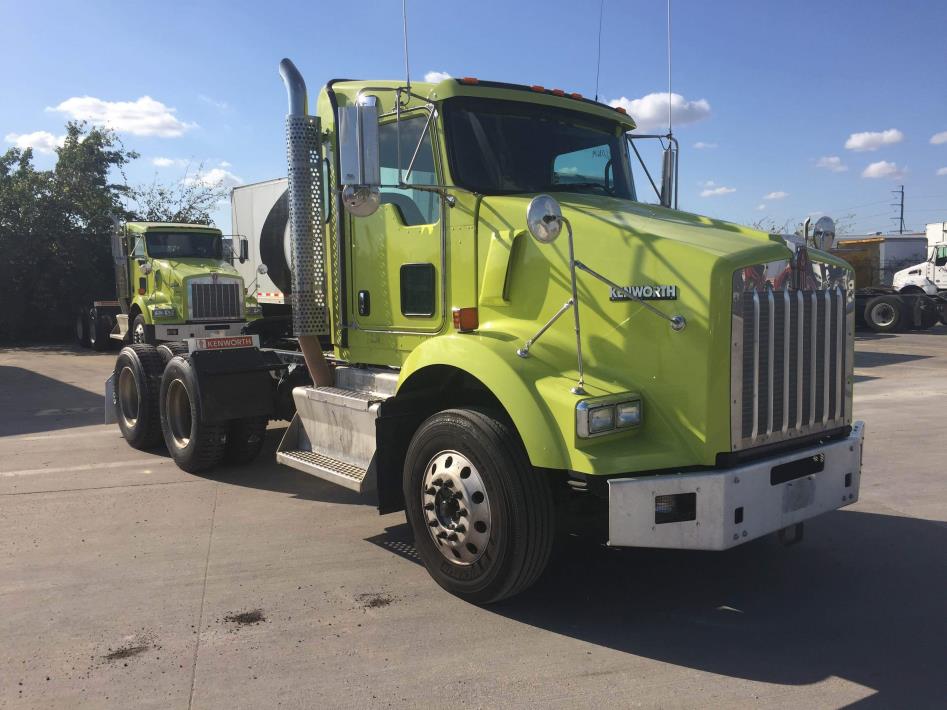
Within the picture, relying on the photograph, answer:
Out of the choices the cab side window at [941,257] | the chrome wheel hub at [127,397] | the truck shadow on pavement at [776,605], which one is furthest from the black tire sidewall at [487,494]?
the cab side window at [941,257]

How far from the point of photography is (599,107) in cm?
520

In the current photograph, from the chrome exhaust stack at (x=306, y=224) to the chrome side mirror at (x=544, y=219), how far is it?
2549 mm

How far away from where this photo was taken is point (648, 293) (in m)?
3.72

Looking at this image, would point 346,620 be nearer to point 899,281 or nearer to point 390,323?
Answer: point 390,323

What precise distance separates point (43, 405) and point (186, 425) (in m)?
5.65

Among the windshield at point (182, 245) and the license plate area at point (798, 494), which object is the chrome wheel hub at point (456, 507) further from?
the windshield at point (182, 245)

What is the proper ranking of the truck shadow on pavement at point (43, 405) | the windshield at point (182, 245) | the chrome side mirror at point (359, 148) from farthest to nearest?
the windshield at point (182, 245) < the truck shadow on pavement at point (43, 405) < the chrome side mirror at point (359, 148)

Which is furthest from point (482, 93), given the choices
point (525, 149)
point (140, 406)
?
point (140, 406)

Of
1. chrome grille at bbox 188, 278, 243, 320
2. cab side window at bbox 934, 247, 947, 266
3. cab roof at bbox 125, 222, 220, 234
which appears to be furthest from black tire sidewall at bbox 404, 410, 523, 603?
cab side window at bbox 934, 247, 947, 266

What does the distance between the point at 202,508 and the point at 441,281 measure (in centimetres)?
278

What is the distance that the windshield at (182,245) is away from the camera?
1577 centimetres

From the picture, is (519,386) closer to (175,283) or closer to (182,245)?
(175,283)

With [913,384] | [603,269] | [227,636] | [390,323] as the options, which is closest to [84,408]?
[390,323]

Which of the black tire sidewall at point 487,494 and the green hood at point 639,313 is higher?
the green hood at point 639,313
